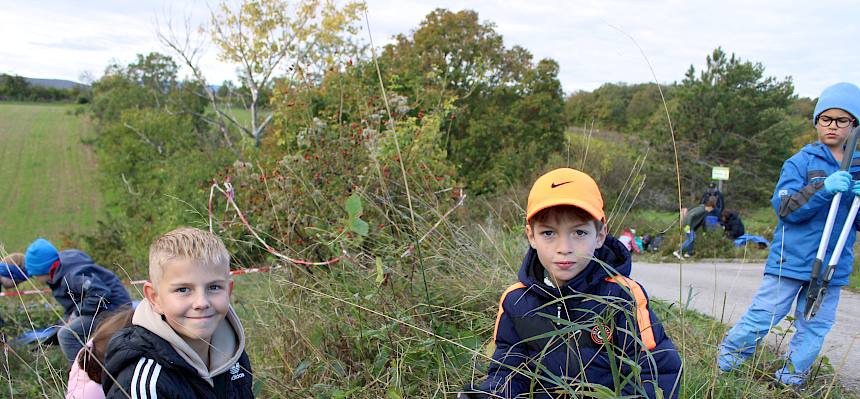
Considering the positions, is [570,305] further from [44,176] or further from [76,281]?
[44,176]

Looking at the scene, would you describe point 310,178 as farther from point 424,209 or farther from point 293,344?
point 293,344

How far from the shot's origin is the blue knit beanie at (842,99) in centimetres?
317

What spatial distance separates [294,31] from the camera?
2123 cm

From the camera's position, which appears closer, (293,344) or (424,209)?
(293,344)

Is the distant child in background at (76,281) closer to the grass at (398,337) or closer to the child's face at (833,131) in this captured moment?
the grass at (398,337)

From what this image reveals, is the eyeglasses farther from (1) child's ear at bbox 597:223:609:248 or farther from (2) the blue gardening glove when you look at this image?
(1) child's ear at bbox 597:223:609:248

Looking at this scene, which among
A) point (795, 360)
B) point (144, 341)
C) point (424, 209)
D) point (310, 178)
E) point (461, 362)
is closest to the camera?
point (144, 341)

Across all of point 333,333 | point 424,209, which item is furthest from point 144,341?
point 424,209

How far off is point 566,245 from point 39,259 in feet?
14.9

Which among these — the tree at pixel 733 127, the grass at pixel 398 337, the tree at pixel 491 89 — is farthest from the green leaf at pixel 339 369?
the tree at pixel 733 127

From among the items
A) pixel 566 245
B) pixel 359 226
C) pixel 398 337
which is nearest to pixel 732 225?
pixel 398 337

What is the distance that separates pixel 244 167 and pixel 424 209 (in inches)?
113

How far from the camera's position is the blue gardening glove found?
9.86 ft

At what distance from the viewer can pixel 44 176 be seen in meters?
52.6
